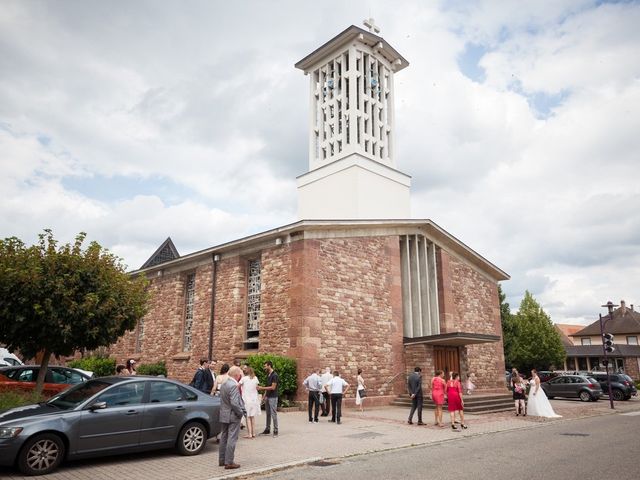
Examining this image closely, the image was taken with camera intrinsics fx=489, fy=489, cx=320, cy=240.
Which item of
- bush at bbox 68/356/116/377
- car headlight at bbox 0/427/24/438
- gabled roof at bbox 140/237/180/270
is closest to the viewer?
car headlight at bbox 0/427/24/438

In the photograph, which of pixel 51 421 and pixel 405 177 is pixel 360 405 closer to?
pixel 51 421

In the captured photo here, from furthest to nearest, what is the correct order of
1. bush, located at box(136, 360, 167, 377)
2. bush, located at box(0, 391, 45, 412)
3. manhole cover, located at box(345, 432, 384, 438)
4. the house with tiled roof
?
the house with tiled roof < bush, located at box(136, 360, 167, 377) < manhole cover, located at box(345, 432, 384, 438) < bush, located at box(0, 391, 45, 412)

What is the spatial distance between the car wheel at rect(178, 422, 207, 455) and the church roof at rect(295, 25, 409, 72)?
79.4ft

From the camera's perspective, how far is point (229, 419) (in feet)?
25.8

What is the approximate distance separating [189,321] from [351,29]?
18014mm

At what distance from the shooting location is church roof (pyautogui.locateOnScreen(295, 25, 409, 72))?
2769 cm

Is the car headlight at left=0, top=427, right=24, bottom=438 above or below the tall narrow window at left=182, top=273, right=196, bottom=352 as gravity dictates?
below

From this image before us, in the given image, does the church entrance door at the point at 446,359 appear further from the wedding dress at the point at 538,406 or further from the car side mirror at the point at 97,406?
the car side mirror at the point at 97,406

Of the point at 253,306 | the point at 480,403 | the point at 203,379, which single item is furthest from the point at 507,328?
the point at 203,379

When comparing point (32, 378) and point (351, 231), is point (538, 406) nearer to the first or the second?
point (351, 231)

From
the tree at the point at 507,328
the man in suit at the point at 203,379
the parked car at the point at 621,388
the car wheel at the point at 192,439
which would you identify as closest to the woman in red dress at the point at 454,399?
the man in suit at the point at 203,379

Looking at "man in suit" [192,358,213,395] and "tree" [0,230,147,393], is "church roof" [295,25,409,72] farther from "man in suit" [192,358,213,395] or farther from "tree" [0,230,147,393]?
"man in suit" [192,358,213,395]

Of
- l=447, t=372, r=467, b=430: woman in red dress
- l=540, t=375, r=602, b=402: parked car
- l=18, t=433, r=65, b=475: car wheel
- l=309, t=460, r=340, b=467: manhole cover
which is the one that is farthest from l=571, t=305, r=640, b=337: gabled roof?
l=18, t=433, r=65, b=475: car wheel

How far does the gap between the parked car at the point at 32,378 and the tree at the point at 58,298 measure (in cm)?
127
